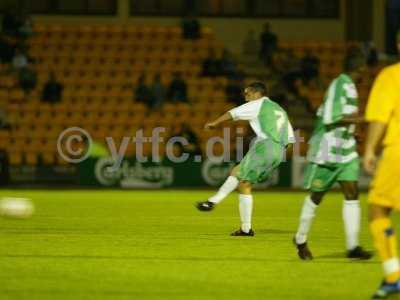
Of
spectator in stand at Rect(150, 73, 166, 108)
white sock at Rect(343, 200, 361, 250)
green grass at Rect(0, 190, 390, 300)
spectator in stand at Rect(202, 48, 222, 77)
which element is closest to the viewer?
green grass at Rect(0, 190, 390, 300)

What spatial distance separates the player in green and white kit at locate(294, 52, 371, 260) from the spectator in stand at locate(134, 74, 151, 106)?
57.5 ft

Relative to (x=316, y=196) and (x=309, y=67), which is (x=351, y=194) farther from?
(x=309, y=67)

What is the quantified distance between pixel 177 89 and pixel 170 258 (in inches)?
691

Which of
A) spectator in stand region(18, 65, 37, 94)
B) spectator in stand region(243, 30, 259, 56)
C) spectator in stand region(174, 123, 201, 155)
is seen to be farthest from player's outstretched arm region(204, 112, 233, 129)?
spectator in stand region(243, 30, 259, 56)

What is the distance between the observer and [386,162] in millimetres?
8203

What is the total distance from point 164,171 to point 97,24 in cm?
754

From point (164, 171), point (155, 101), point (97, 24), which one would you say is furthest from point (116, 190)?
point (97, 24)

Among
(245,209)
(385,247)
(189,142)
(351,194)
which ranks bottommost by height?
(189,142)

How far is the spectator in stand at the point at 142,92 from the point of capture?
28.1m

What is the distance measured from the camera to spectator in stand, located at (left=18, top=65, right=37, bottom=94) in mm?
28234

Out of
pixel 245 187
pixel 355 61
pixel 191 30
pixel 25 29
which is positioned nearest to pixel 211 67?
pixel 191 30

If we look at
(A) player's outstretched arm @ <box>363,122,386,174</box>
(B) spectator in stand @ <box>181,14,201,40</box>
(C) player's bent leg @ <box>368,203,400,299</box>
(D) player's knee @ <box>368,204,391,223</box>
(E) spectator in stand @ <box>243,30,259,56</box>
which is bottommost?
(C) player's bent leg @ <box>368,203,400,299</box>

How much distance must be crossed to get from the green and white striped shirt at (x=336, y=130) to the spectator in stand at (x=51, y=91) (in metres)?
18.2

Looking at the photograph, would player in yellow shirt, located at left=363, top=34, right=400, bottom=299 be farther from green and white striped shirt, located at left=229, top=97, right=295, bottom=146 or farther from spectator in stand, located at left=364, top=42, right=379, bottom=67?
spectator in stand, located at left=364, top=42, right=379, bottom=67
